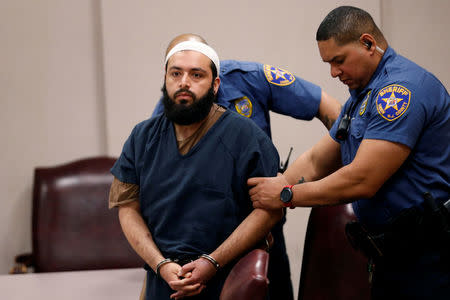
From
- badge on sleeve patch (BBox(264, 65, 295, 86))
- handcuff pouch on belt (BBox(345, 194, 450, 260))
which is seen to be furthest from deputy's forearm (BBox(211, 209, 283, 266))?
badge on sleeve patch (BBox(264, 65, 295, 86))

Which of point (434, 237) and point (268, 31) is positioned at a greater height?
point (268, 31)

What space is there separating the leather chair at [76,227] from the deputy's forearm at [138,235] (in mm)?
1030

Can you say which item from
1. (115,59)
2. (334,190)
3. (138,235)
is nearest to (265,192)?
(334,190)

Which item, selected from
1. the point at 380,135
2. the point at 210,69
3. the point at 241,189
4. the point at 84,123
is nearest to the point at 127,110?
the point at 84,123

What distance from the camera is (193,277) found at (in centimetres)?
158

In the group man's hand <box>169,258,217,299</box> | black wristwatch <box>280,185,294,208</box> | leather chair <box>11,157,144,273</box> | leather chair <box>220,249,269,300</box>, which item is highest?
black wristwatch <box>280,185,294,208</box>

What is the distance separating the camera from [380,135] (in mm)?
1569

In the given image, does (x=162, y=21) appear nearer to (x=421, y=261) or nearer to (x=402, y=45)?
(x=402, y=45)

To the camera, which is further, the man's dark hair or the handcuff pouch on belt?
the man's dark hair

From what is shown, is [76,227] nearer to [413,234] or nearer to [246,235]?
A: [246,235]

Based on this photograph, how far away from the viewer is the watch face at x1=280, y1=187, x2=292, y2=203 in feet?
5.65

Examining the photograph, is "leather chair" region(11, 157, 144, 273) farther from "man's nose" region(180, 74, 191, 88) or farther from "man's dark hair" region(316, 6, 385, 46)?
"man's dark hair" region(316, 6, 385, 46)

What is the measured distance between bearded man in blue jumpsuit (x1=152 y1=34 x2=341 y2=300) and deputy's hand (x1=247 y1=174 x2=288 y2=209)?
565 mm

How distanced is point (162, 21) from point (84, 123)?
0.78 m
